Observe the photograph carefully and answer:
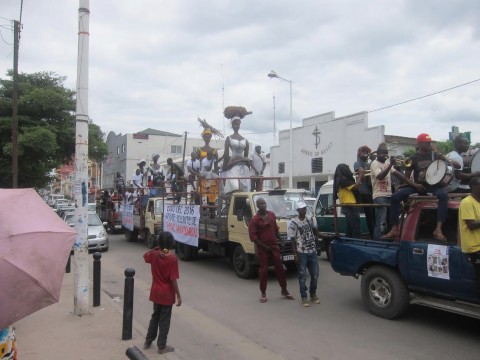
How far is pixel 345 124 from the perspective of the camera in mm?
25703

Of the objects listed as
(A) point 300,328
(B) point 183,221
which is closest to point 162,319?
(A) point 300,328

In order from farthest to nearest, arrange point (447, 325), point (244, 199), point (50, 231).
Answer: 1. point (244, 199)
2. point (447, 325)
3. point (50, 231)

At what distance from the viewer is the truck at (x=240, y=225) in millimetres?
9319

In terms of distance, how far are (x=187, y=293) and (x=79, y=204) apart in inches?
115

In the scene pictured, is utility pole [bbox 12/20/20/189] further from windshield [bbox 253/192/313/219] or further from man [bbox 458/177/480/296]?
man [bbox 458/177/480/296]

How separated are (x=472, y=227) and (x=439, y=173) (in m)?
1.31

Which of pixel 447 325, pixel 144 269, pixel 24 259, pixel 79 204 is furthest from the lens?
pixel 144 269

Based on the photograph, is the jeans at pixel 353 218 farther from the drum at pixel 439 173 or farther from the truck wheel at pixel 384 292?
the drum at pixel 439 173

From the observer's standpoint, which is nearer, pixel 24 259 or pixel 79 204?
pixel 24 259

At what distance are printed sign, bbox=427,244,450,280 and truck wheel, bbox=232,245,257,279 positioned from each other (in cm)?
440

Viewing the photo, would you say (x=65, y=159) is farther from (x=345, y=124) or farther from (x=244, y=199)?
(x=345, y=124)

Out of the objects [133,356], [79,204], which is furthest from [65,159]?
[133,356]

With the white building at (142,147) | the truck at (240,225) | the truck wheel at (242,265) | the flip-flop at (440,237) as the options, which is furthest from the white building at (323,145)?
the white building at (142,147)

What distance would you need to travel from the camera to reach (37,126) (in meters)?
17.3
